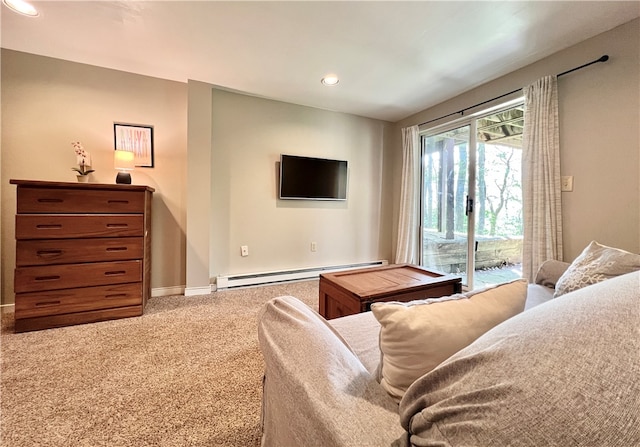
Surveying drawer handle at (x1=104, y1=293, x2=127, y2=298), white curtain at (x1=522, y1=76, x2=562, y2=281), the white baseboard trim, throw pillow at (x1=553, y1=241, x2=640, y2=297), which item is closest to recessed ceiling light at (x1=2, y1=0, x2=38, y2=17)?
drawer handle at (x1=104, y1=293, x2=127, y2=298)

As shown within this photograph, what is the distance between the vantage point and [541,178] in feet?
7.40

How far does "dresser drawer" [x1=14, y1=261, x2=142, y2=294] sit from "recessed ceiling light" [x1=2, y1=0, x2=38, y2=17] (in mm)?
1882

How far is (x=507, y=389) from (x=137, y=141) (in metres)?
3.44

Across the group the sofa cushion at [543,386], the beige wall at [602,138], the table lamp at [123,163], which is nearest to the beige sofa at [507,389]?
the sofa cushion at [543,386]

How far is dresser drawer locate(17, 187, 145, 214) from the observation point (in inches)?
77.9

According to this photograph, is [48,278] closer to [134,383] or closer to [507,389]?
[134,383]

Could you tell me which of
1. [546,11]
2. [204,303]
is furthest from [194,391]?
[546,11]

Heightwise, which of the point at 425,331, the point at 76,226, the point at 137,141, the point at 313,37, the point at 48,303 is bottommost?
the point at 48,303

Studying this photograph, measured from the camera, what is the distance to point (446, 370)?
46cm

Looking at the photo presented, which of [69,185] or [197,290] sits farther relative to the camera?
[197,290]

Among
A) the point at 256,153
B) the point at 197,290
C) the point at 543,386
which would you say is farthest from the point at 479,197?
the point at 197,290

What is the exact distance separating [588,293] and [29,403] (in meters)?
2.31

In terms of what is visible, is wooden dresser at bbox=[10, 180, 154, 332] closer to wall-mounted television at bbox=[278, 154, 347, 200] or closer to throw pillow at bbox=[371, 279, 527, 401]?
wall-mounted television at bbox=[278, 154, 347, 200]

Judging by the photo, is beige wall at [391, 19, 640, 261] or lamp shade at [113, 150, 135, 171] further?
lamp shade at [113, 150, 135, 171]
